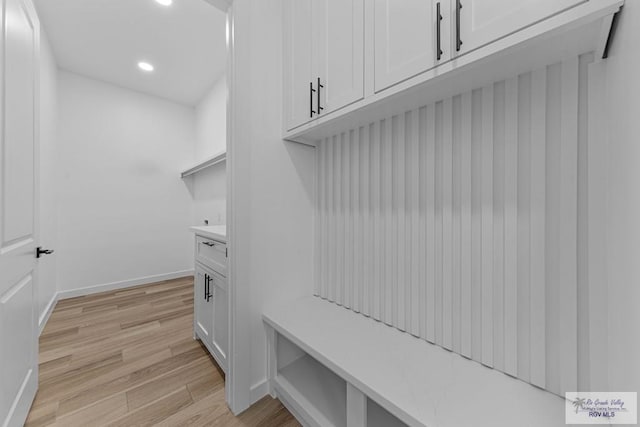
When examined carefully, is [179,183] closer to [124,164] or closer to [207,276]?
[124,164]

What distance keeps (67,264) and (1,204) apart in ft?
8.69

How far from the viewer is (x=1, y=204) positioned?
99cm

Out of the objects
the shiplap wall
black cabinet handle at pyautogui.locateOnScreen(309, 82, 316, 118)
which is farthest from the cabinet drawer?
black cabinet handle at pyautogui.locateOnScreen(309, 82, 316, 118)

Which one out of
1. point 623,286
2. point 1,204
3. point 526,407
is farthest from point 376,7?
point 1,204

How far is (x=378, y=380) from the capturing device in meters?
0.88

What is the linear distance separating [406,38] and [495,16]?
276mm

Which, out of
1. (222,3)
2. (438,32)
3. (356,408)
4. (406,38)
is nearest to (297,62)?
(222,3)

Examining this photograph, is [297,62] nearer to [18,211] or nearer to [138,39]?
[18,211]

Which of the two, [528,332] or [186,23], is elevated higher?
[186,23]

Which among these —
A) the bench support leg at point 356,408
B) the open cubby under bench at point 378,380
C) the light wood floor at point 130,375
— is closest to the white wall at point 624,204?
the open cubby under bench at point 378,380

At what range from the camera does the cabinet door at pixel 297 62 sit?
4.29 ft

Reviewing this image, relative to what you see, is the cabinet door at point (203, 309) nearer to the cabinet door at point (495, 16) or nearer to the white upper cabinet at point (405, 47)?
the white upper cabinet at point (405, 47)

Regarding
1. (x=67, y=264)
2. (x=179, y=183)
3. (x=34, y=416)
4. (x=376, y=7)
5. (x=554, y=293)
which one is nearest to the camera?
(x=554, y=293)

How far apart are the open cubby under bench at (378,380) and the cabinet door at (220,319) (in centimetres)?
33
